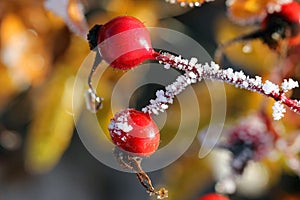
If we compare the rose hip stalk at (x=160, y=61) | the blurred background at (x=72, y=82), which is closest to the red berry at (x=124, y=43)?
the rose hip stalk at (x=160, y=61)

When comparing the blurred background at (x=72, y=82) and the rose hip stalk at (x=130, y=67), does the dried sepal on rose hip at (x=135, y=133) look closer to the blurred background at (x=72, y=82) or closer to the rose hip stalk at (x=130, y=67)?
the rose hip stalk at (x=130, y=67)

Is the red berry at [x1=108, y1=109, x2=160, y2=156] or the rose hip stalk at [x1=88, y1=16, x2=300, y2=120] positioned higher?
the rose hip stalk at [x1=88, y1=16, x2=300, y2=120]

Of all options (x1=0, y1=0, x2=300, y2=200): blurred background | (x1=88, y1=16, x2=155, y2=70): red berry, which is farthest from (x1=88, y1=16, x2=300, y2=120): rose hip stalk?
(x1=0, y1=0, x2=300, y2=200): blurred background

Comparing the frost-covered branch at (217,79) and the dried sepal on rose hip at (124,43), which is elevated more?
the dried sepal on rose hip at (124,43)

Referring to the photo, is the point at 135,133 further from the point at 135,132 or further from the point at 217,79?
the point at 217,79

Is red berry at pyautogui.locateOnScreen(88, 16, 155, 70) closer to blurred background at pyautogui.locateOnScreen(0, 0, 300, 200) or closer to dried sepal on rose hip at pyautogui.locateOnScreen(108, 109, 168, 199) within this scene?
dried sepal on rose hip at pyautogui.locateOnScreen(108, 109, 168, 199)
